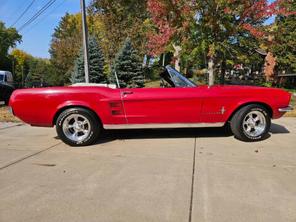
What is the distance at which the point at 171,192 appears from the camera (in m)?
3.29

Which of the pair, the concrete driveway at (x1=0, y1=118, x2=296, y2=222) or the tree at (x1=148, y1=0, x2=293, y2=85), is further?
the tree at (x1=148, y1=0, x2=293, y2=85)

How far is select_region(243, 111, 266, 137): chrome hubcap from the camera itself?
17.9ft

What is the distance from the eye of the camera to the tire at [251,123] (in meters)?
5.37

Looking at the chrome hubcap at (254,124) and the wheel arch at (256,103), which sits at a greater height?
the wheel arch at (256,103)

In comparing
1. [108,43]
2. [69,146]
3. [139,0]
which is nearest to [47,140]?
[69,146]

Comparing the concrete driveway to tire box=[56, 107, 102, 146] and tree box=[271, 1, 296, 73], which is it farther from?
tree box=[271, 1, 296, 73]

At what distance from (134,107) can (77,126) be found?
1.05 meters

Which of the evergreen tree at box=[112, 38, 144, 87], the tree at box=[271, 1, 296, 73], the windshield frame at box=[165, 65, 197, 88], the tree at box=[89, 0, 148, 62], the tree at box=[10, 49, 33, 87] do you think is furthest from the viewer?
the tree at box=[10, 49, 33, 87]

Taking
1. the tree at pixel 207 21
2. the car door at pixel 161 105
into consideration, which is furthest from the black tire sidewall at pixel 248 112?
the tree at pixel 207 21

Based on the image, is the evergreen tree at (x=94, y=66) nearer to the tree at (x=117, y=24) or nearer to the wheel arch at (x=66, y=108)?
the tree at (x=117, y=24)

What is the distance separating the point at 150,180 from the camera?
12.0ft

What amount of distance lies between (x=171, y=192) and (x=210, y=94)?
8.07ft

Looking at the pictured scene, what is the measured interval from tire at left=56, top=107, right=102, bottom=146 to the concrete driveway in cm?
21

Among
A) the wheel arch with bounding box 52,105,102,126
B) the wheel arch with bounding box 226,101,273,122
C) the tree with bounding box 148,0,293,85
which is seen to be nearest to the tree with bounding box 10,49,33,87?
the tree with bounding box 148,0,293,85
